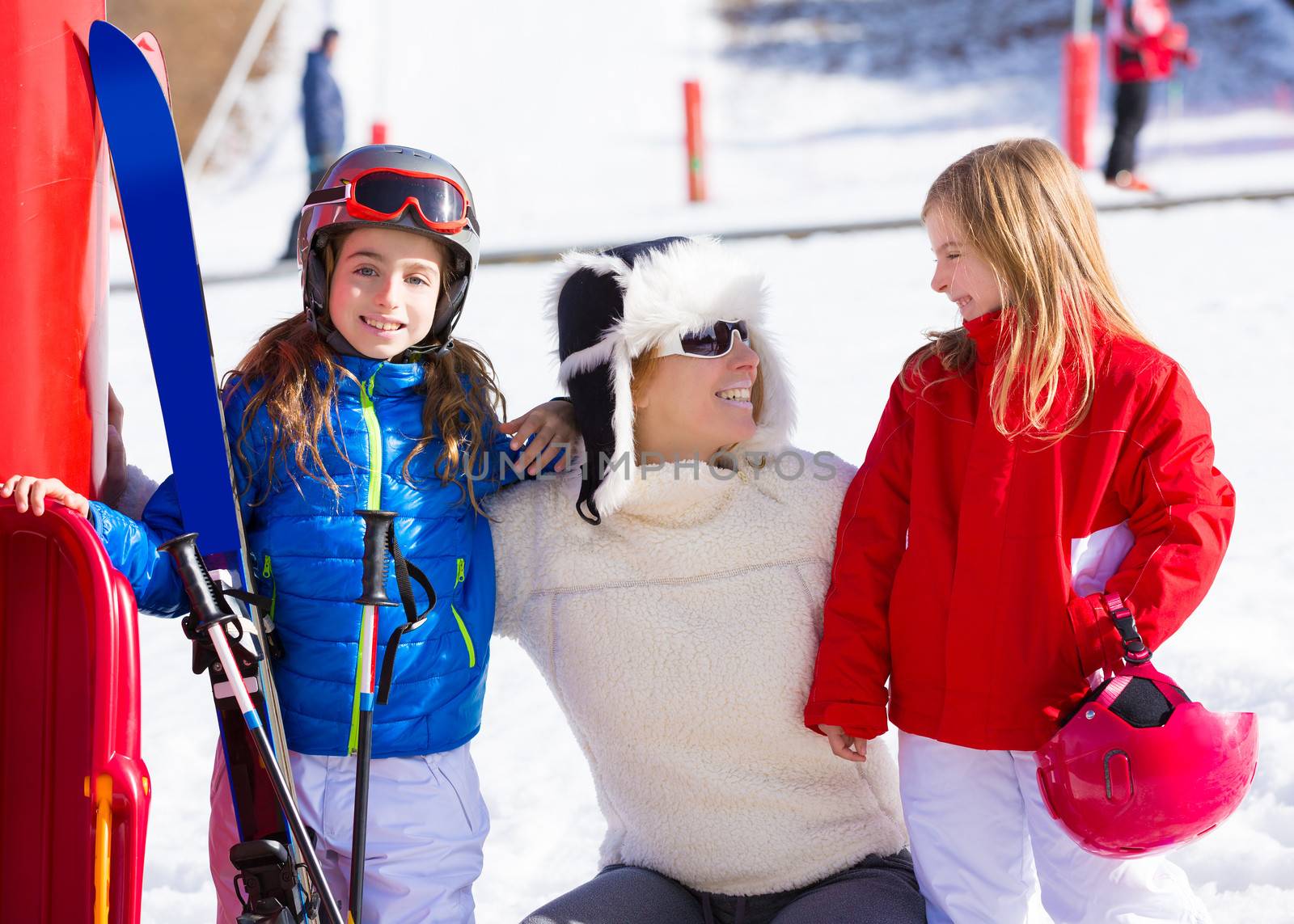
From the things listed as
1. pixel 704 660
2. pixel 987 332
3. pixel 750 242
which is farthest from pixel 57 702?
pixel 750 242

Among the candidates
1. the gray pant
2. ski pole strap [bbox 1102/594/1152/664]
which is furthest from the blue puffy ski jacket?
ski pole strap [bbox 1102/594/1152/664]

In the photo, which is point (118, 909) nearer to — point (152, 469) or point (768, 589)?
point (768, 589)

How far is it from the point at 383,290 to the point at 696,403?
0.67 m

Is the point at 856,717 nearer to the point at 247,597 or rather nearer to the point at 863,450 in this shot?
the point at 247,597

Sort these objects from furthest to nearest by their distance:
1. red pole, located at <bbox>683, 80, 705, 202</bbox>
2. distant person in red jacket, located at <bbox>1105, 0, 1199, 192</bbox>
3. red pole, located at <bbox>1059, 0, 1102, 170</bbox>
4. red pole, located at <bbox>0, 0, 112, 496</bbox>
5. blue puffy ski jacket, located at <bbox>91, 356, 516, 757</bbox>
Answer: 1. red pole, located at <bbox>683, 80, 705, 202</bbox>
2. red pole, located at <bbox>1059, 0, 1102, 170</bbox>
3. distant person in red jacket, located at <bbox>1105, 0, 1199, 192</bbox>
4. blue puffy ski jacket, located at <bbox>91, 356, 516, 757</bbox>
5. red pole, located at <bbox>0, 0, 112, 496</bbox>

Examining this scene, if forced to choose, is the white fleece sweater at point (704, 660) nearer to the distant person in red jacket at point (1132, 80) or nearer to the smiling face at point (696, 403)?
the smiling face at point (696, 403)

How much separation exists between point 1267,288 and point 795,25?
54.9 feet

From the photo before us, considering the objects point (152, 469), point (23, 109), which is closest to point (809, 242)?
Result: point (152, 469)

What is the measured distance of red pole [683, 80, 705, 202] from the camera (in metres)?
13.6

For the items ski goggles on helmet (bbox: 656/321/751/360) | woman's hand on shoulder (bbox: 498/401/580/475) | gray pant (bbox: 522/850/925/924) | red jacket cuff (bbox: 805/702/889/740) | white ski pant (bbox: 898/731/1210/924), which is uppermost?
ski goggles on helmet (bbox: 656/321/751/360)

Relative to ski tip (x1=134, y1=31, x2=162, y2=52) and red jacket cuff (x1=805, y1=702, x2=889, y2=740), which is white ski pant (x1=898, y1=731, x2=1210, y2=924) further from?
ski tip (x1=134, y1=31, x2=162, y2=52)

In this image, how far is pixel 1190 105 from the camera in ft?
59.7

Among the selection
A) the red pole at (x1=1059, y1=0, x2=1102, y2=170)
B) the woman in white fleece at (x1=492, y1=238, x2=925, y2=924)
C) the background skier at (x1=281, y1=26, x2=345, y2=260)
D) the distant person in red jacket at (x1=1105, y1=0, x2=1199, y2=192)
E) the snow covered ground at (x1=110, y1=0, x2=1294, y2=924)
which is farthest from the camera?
the red pole at (x1=1059, y1=0, x2=1102, y2=170)

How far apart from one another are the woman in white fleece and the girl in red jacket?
127 millimetres
